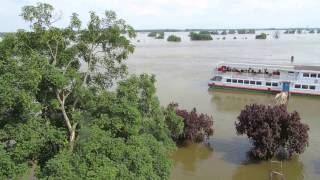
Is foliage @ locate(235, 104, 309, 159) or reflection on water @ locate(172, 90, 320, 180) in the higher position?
foliage @ locate(235, 104, 309, 159)

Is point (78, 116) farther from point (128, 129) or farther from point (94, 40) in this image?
point (94, 40)

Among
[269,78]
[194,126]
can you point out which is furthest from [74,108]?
[269,78]

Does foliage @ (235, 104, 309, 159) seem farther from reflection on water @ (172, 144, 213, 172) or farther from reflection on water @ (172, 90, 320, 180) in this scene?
reflection on water @ (172, 144, 213, 172)

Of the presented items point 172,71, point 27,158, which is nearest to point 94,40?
point 27,158

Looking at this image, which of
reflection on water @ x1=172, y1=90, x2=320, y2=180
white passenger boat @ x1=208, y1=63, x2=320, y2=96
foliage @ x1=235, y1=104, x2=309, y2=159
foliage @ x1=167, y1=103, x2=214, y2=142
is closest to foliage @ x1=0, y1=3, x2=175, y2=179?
reflection on water @ x1=172, y1=90, x2=320, y2=180

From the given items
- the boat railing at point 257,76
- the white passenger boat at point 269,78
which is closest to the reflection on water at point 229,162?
the white passenger boat at point 269,78

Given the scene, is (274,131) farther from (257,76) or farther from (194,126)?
(257,76)
